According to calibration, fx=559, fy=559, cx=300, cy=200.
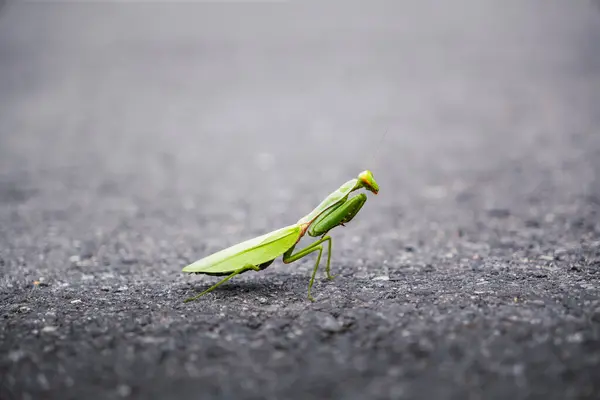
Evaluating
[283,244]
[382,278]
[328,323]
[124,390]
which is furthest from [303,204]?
[124,390]

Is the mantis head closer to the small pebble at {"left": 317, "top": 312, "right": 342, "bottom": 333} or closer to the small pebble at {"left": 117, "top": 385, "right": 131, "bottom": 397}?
the small pebble at {"left": 317, "top": 312, "right": 342, "bottom": 333}

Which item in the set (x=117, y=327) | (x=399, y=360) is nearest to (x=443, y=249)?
(x=399, y=360)

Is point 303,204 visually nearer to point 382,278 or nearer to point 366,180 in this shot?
point 382,278

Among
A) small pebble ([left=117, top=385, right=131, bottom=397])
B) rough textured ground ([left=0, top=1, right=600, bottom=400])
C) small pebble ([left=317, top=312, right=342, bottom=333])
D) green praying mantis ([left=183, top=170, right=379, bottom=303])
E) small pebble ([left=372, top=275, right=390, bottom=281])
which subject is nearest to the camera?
small pebble ([left=117, top=385, right=131, bottom=397])

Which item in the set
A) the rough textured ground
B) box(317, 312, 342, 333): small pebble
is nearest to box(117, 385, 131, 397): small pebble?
Result: the rough textured ground

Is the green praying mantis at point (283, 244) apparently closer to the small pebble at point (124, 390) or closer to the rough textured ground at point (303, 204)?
the rough textured ground at point (303, 204)

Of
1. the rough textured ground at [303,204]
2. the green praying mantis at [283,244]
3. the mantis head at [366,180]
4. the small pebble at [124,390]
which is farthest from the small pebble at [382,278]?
the small pebble at [124,390]
